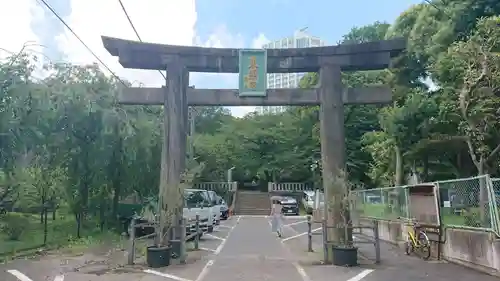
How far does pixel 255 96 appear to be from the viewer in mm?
12297

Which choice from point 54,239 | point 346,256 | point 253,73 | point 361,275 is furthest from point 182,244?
point 54,239

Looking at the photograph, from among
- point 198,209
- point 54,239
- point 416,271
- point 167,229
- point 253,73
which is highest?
point 253,73

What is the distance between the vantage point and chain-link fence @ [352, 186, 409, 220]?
51.3 feet

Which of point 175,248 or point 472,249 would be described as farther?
point 175,248

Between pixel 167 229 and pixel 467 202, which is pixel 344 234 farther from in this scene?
pixel 167 229

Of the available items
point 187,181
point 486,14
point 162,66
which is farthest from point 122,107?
point 486,14

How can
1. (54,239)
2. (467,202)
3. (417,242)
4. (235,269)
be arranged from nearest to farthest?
(235,269)
(467,202)
(417,242)
(54,239)

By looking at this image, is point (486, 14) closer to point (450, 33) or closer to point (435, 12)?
point (450, 33)

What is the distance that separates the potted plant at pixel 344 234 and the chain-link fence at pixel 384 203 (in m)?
3.73

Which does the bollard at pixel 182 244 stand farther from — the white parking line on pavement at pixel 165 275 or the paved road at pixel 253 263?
the white parking line on pavement at pixel 165 275

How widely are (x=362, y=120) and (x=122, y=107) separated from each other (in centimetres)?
2584

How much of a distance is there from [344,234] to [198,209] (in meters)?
7.80

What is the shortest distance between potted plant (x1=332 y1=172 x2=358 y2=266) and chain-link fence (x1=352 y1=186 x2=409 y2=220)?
3.73 meters

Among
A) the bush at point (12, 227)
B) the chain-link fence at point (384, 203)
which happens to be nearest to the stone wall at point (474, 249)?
the chain-link fence at point (384, 203)
